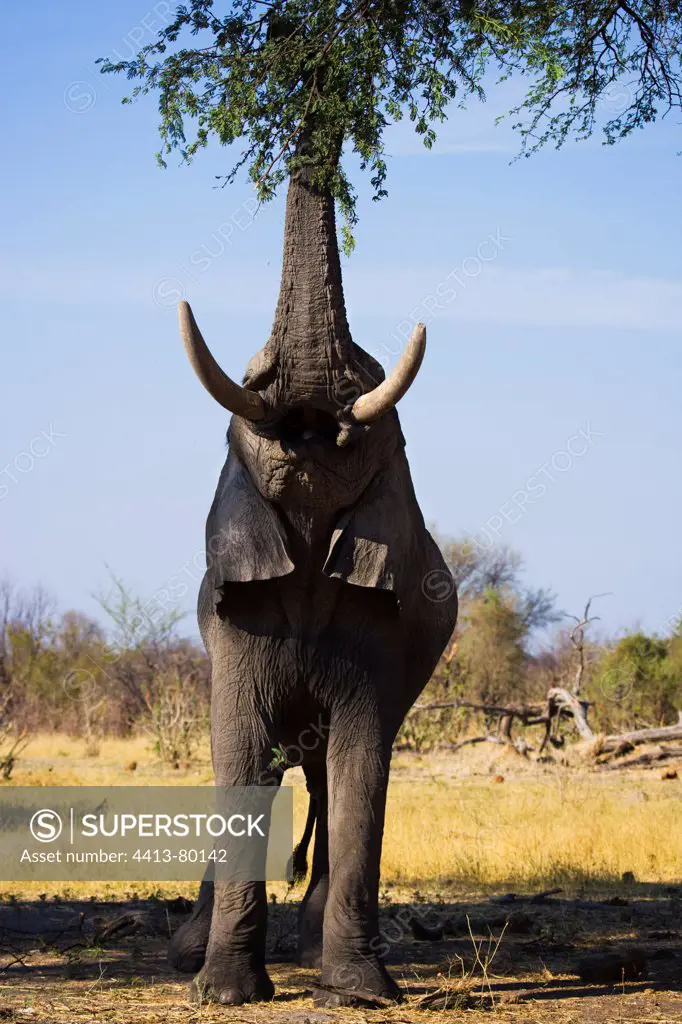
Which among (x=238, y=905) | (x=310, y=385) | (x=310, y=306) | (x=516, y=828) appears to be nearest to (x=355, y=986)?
(x=238, y=905)

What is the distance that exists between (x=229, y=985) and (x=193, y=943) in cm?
114

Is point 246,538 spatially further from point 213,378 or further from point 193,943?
point 193,943

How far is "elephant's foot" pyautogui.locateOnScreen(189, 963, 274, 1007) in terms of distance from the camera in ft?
21.0

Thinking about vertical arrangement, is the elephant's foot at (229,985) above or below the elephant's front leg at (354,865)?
below

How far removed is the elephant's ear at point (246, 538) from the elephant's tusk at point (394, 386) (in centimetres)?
68

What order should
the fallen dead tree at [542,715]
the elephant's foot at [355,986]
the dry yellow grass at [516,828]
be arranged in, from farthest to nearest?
the fallen dead tree at [542,715] < the dry yellow grass at [516,828] < the elephant's foot at [355,986]

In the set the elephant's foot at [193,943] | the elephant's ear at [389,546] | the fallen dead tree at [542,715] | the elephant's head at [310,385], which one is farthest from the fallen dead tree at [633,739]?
the elephant's head at [310,385]

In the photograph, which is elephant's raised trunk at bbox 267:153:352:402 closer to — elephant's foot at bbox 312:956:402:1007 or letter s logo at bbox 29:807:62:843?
elephant's foot at bbox 312:956:402:1007

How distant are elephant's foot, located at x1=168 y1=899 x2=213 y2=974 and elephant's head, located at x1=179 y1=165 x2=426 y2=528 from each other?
2639mm

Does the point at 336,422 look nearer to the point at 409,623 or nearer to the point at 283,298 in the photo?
the point at 283,298

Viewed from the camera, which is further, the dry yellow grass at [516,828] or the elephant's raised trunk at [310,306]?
the dry yellow grass at [516,828]

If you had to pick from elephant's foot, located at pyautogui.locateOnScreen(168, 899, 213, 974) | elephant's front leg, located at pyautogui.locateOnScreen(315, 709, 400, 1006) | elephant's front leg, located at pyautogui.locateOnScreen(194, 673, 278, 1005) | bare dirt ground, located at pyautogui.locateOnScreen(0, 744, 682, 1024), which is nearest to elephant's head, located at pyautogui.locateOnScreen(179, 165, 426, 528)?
elephant's front leg, located at pyautogui.locateOnScreen(194, 673, 278, 1005)

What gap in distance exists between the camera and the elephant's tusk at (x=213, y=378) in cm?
556

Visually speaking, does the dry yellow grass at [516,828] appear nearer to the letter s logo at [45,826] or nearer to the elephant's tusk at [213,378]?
the letter s logo at [45,826]
